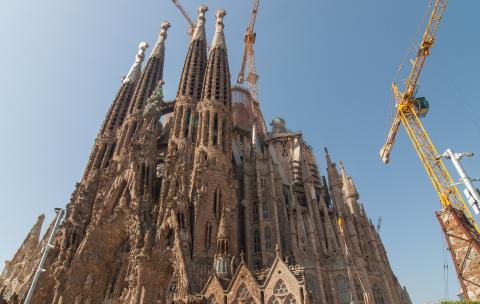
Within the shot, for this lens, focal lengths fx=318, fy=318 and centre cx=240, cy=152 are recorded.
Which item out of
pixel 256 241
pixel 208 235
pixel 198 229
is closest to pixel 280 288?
pixel 208 235

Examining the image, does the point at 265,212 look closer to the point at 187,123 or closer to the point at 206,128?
the point at 206,128

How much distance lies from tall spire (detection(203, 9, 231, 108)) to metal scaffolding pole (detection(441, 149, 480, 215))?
83.2ft

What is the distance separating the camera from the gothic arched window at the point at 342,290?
2377cm

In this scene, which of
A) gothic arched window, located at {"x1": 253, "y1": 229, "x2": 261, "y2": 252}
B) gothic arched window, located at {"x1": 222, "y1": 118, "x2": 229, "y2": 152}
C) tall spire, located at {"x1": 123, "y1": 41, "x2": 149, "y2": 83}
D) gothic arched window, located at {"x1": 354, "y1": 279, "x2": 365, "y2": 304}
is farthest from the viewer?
tall spire, located at {"x1": 123, "y1": 41, "x2": 149, "y2": 83}

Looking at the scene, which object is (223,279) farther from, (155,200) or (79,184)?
(79,184)

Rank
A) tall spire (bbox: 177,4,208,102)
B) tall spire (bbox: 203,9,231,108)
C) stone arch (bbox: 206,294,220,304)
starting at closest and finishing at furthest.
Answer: stone arch (bbox: 206,294,220,304), tall spire (bbox: 203,9,231,108), tall spire (bbox: 177,4,208,102)

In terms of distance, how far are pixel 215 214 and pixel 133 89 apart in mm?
26814

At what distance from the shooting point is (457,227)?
25.0 metres

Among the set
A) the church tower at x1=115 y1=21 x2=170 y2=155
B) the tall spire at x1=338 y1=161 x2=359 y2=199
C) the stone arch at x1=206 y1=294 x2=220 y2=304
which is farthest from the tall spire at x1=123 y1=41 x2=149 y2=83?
the stone arch at x1=206 y1=294 x2=220 y2=304

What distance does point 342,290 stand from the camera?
2436 centimetres

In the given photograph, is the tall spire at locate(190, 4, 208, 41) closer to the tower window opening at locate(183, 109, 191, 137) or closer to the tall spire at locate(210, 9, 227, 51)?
the tall spire at locate(210, 9, 227, 51)

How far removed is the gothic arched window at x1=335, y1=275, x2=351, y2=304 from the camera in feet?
78.0

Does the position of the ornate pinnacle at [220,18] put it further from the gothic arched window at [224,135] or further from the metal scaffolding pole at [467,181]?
the metal scaffolding pole at [467,181]

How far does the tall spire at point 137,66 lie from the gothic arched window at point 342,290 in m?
36.5
